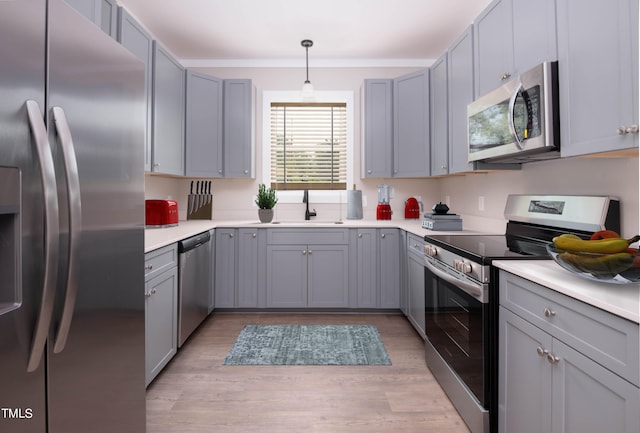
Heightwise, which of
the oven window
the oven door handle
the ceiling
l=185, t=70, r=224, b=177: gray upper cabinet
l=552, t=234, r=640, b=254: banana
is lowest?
the oven window

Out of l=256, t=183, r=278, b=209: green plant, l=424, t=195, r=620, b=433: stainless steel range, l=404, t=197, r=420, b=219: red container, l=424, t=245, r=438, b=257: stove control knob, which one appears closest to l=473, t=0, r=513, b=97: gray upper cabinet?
l=424, t=195, r=620, b=433: stainless steel range

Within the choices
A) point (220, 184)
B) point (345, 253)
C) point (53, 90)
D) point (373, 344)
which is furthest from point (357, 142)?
point (53, 90)

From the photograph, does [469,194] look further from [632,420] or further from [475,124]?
[632,420]

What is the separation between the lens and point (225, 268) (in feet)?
11.0

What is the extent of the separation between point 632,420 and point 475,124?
1815 mm

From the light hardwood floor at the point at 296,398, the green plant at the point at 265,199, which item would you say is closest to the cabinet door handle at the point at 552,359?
the light hardwood floor at the point at 296,398

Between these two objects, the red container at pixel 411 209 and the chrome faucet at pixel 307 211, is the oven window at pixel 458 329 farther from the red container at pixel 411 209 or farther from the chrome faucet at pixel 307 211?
the chrome faucet at pixel 307 211

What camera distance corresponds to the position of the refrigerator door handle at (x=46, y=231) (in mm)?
860

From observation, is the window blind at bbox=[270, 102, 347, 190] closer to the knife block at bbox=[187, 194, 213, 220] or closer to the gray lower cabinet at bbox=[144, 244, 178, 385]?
the knife block at bbox=[187, 194, 213, 220]

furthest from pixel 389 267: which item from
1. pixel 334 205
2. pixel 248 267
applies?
pixel 248 267

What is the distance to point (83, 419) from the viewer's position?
41.5 inches

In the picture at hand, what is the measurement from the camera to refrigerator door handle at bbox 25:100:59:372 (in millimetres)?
860

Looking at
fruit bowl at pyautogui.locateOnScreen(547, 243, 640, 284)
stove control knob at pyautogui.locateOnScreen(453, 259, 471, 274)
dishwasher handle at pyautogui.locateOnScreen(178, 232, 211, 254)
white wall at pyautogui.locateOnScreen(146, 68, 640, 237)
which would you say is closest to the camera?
fruit bowl at pyautogui.locateOnScreen(547, 243, 640, 284)

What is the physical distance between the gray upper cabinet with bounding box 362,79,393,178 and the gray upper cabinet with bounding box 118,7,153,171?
6.39 ft
